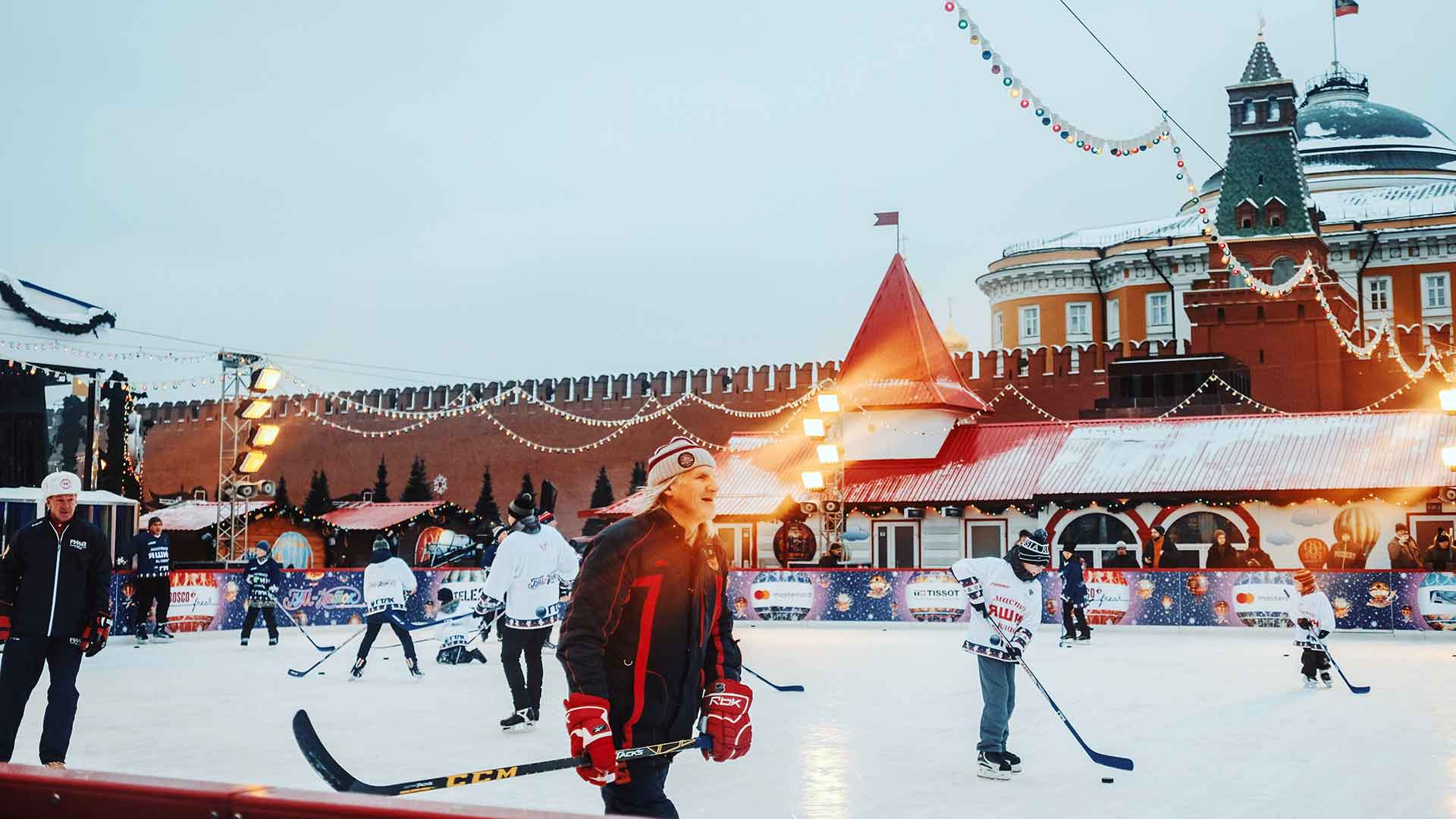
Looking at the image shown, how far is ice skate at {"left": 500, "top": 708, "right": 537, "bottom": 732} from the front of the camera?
10352 mm

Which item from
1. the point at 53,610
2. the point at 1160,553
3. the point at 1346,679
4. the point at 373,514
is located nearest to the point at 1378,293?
the point at 1160,553

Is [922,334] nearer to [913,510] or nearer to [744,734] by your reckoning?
[913,510]

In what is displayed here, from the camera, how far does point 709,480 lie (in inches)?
185

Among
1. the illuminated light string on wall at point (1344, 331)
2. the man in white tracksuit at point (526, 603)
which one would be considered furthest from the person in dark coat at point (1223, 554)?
the man in white tracksuit at point (526, 603)

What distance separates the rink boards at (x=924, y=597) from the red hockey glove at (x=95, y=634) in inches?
437

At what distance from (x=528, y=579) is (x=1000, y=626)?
11.2 ft

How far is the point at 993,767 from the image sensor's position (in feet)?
27.5

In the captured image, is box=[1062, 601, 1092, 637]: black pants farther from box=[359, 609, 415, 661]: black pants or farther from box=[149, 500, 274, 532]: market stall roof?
box=[149, 500, 274, 532]: market stall roof

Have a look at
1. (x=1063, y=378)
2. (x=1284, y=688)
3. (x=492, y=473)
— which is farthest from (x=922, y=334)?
(x=1284, y=688)

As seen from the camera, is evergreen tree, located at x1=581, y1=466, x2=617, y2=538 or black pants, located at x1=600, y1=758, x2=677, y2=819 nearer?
black pants, located at x1=600, y1=758, x2=677, y2=819

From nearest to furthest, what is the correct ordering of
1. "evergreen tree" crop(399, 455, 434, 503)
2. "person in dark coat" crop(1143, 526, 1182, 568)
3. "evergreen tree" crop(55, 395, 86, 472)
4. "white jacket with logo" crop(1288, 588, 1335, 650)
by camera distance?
1. "white jacket with logo" crop(1288, 588, 1335, 650)
2. "evergreen tree" crop(55, 395, 86, 472)
3. "person in dark coat" crop(1143, 526, 1182, 568)
4. "evergreen tree" crop(399, 455, 434, 503)

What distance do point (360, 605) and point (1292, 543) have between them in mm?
16574

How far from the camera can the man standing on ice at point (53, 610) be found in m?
7.71

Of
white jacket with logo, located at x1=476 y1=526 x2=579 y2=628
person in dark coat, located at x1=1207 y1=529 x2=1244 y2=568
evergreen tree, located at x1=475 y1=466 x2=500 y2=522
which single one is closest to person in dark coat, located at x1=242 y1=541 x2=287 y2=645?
white jacket with logo, located at x1=476 y1=526 x2=579 y2=628
